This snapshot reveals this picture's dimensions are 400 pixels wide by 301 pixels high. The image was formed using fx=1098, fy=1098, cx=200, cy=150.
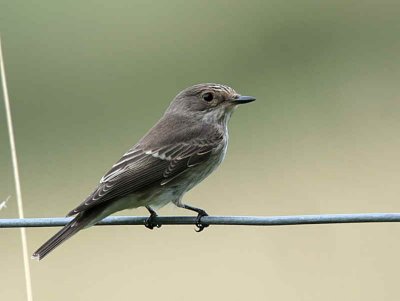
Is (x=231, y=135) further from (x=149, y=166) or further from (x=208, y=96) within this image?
(x=149, y=166)

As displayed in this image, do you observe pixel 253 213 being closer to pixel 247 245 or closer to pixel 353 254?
pixel 247 245

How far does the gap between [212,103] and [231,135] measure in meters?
3.69

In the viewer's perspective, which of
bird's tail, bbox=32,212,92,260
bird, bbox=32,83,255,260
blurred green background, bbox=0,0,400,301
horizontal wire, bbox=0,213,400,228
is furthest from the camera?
blurred green background, bbox=0,0,400,301

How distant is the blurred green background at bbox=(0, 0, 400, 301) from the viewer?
8.83 m

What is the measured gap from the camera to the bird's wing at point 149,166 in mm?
6394

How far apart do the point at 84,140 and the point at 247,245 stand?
2354 millimetres

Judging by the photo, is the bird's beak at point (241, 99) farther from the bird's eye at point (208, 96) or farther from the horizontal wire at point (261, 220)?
the horizontal wire at point (261, 220)

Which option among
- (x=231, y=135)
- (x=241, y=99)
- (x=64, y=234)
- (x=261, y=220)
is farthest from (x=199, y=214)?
(x=231, y=135)

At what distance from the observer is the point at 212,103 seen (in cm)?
751

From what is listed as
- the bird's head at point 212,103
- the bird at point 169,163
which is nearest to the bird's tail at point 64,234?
the bird at point 169,163

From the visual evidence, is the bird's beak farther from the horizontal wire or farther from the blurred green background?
the horizontal wire

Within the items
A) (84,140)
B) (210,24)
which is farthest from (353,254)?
(210,24)

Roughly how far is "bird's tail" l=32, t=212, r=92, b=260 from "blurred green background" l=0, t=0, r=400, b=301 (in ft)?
3.60

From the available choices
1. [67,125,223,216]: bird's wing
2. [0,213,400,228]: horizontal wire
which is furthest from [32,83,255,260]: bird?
[0,213,400,228]: horizontal wire
